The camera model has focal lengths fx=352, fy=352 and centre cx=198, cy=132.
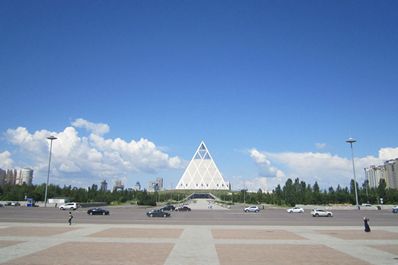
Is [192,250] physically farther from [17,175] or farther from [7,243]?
[17,175]

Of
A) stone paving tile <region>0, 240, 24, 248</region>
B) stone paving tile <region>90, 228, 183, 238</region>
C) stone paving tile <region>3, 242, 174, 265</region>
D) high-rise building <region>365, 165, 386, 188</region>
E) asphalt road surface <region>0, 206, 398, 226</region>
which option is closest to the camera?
stone paving tile <region>3, 242, 174, 265</region>

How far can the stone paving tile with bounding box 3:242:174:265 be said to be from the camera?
11.3 m

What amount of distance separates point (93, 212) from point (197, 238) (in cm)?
2718

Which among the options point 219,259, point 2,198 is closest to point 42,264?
point 219,259

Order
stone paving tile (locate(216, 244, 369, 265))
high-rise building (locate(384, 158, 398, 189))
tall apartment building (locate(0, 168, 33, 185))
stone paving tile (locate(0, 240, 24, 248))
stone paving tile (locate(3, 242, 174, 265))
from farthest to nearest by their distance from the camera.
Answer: tall apartment building (locate(0, 168, 33, 185))
high-rise building (locate(384, 158, 398, 189))
stone paving tile (locate(0, 240, 24, 248))
stone paving tile (locate(216, 244, 369, 265))
stone paving tile (locate(3, 242, 174, 265))

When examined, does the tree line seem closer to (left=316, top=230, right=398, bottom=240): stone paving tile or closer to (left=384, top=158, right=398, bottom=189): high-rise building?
(left=384, top=158, right=398, bottom=189): high-rise building

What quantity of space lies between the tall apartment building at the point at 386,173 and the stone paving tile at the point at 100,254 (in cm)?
12105

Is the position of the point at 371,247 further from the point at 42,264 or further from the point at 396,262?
the point at 42,264

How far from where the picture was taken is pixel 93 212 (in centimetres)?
4169

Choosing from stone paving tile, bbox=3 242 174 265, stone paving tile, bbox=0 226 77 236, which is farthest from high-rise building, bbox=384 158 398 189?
stone paving tile, bbox=3 242 174 265

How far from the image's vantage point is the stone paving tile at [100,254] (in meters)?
11.3

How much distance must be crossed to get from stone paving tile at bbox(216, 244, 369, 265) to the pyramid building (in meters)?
163

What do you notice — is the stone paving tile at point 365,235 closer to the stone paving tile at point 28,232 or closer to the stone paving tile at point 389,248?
the stone paving tile at point 389,248

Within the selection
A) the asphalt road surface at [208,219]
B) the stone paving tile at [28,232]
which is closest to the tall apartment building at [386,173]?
the asphalt road surface at [208,219]
